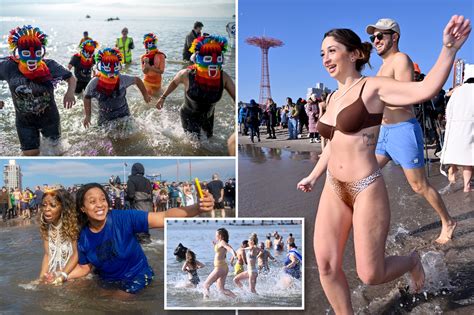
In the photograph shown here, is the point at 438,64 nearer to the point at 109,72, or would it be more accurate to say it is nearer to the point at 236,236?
the point at 236,236

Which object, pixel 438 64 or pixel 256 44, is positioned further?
pixel 256 44

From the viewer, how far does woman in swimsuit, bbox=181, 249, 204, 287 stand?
10.0ft

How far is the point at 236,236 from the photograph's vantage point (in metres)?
3.03

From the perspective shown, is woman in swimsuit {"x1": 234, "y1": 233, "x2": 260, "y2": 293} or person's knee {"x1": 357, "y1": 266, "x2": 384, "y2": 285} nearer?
person's knee {"x1": 357, "y1": 266, "x2": 384, "y2": 285}

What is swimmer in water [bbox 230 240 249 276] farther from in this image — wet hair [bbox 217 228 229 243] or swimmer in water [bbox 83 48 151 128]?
swimmer in water [bbox 83 48 151 128]

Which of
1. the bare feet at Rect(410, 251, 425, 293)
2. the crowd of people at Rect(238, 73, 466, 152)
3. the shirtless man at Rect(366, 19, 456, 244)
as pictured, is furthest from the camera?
the crowd of people at Rect(238, 73, 466, 152)

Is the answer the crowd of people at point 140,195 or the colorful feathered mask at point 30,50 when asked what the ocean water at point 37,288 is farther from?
the colorful feathered mask at point 30,50

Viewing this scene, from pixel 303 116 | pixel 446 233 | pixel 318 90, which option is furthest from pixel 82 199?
pixel 303 116

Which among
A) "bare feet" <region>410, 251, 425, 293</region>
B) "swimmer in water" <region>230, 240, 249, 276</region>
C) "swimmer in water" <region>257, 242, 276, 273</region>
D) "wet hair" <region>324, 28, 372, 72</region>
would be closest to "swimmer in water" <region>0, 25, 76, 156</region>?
"swimmer in water" <region>230, 240, 249, 276</region>

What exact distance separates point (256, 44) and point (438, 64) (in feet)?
3.79

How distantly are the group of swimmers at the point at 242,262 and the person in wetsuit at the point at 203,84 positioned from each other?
0.60 m

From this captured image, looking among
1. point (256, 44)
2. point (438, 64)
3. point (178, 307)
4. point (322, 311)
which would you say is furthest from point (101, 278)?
point (438, 64)

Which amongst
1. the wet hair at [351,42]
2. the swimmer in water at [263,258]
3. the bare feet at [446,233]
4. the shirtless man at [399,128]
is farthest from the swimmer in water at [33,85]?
the bare feet at [446,233]

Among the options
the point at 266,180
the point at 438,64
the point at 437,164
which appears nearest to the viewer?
the point at 438,64
